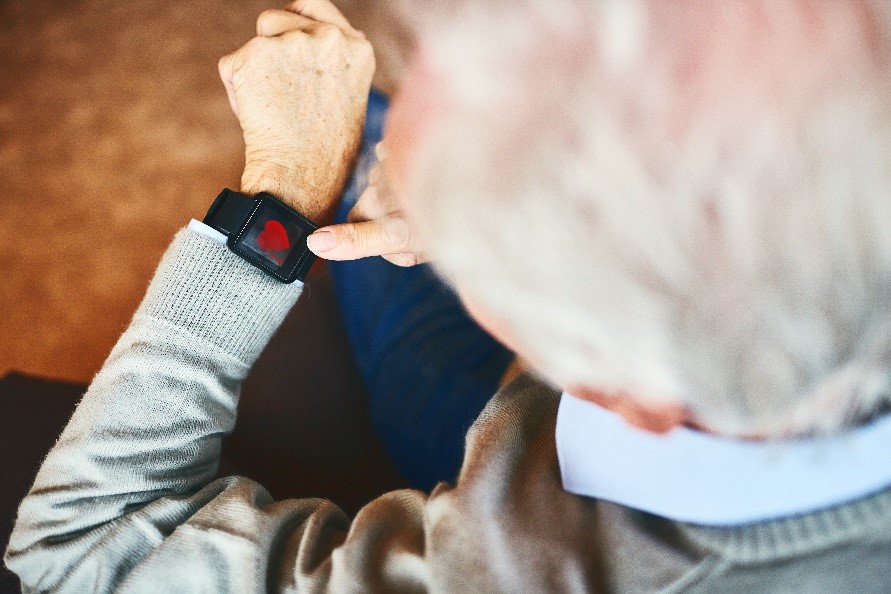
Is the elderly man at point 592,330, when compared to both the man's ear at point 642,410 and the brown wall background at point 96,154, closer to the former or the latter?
the man's ear at point 642,410

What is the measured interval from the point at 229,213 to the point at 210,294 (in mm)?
89

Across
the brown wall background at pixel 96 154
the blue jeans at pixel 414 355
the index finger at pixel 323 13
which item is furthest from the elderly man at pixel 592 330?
the brown wall background at pixel 96 154

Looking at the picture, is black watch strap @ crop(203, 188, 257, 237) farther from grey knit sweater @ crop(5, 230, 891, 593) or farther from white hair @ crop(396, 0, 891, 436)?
white hair @ crop(396, 0, 891, 436)

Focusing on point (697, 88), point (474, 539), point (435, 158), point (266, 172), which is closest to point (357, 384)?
point (266, 172)

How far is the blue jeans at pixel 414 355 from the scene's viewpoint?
0.85 m

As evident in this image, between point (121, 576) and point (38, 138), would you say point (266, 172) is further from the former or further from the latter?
point (38, 138)

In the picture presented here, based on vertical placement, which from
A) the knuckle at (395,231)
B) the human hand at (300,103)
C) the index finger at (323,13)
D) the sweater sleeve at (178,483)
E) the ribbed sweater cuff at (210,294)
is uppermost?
the index finger at (323,13)

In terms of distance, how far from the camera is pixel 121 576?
623 millimetres

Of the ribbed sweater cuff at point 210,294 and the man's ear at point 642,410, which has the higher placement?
the man's ear at point 642,410

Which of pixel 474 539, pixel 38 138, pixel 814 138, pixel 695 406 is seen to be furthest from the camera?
pixel 38 138

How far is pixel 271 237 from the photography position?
28.7 inches

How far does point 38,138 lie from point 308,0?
0.70 meters

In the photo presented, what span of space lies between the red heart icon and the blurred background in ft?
0.85

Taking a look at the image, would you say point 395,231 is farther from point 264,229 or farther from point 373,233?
point 264,229
